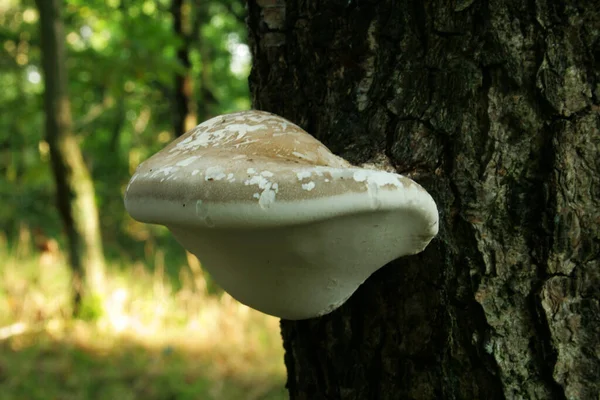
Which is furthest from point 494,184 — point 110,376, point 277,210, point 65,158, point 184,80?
point 184,80

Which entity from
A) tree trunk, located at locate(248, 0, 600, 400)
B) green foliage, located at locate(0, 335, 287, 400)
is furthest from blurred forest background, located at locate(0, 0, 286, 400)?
tree trunk, located at locate(248, 0, 600, 400)

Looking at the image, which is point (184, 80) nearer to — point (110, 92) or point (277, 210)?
point (110, 92)

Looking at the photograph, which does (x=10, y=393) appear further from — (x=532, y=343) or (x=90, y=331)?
(x=532, y=343)

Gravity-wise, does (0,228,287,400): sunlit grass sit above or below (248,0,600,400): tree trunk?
below

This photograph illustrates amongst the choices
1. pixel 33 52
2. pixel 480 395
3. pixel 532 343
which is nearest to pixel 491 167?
pixel 532 343

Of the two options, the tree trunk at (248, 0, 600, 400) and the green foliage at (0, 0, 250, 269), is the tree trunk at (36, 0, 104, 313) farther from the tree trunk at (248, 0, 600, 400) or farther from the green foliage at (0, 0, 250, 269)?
the tree trunk at (248, 0, 600, 400)

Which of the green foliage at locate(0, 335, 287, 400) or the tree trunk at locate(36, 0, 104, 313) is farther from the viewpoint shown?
the tree trunk at locate(36, 0, 104, 313)
